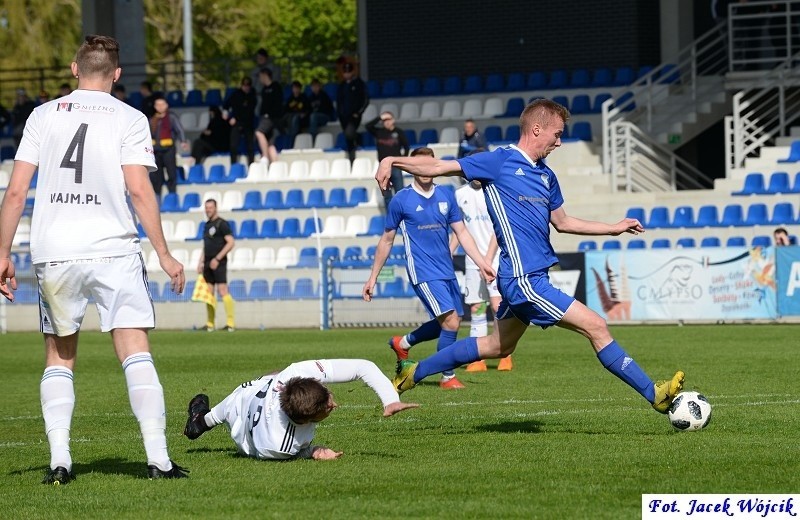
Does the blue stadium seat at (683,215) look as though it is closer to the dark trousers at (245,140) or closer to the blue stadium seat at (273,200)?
the blue stadium seat at (273,200)

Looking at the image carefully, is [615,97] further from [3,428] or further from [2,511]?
[2,511]

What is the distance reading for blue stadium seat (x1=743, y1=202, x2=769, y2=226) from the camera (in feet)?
85.6

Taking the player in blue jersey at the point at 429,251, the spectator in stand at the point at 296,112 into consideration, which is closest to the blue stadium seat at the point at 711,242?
the spectator in stand at the point at 296,112

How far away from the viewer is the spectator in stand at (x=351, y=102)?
3019cm

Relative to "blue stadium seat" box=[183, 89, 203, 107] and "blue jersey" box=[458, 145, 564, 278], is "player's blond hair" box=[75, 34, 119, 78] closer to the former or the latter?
"blue jersey" box=[458, 145, 564, 278]

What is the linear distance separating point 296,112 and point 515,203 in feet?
77.5

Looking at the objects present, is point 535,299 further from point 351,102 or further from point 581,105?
point 581,105

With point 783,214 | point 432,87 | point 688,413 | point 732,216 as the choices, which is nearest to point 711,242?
point 732,216

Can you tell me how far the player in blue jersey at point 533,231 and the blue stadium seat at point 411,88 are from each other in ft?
81.1

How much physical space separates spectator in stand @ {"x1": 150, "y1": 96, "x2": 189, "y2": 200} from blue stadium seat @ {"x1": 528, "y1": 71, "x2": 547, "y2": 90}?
804 centimetres

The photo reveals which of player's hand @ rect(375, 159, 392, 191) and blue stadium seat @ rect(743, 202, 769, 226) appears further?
blue stadium seat @ rect(743, 202, 769, 226)

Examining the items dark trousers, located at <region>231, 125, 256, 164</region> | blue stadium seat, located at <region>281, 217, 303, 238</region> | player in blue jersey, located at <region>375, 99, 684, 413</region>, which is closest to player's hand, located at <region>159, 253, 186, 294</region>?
player in blue jersey, located at <region>375, 99, 684, 413</region>

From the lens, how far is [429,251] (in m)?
13.2

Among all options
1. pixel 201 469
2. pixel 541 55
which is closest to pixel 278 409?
pixel 201 469
